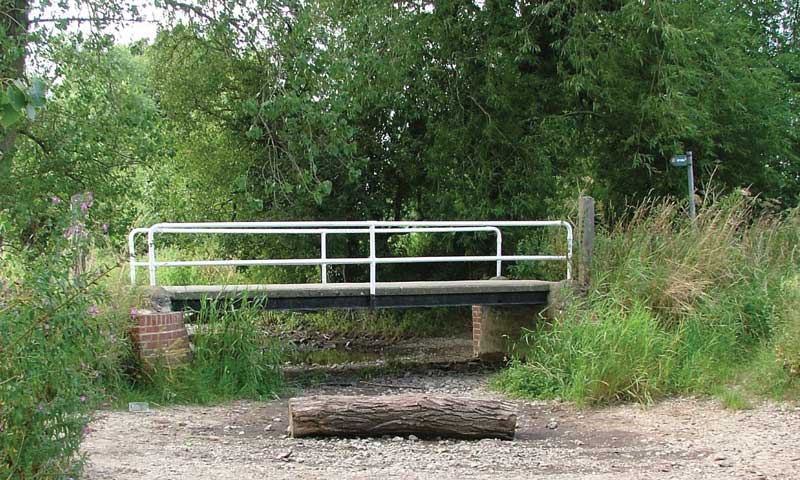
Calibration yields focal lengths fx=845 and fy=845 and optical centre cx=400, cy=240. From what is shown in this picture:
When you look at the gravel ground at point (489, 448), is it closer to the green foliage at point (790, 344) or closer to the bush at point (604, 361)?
the bush at point (604, 361)

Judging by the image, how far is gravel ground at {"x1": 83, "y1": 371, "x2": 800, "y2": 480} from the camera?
621 centimetres

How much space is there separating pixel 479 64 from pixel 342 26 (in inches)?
101

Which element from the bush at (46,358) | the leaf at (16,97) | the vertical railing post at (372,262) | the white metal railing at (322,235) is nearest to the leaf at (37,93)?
the leaf at (16,97)

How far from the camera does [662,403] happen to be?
8734mm

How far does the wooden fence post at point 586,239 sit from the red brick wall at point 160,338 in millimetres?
5153

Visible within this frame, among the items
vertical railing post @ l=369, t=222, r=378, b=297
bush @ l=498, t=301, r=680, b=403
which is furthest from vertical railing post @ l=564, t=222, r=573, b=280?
vertical railing post @ l=369, t=222, r=378, b=297

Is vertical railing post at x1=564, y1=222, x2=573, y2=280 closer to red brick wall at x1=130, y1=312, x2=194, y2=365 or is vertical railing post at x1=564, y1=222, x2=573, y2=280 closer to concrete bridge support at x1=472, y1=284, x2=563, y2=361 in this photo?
concrete bridge support at x1=472, y1=284, x2=563, y2=361

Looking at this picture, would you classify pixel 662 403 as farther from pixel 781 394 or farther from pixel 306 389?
pixel 306 389

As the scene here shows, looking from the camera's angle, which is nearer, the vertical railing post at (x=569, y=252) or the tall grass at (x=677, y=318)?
the tall grass at (x=677, y=318)

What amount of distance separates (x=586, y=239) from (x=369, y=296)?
2956 millimetres

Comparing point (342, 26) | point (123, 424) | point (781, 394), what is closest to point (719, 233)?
point (781, 394)

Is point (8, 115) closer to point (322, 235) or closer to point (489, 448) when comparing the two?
point (489, 448)

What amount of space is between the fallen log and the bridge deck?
10.4 feet

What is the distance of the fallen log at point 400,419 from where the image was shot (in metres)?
7.43
